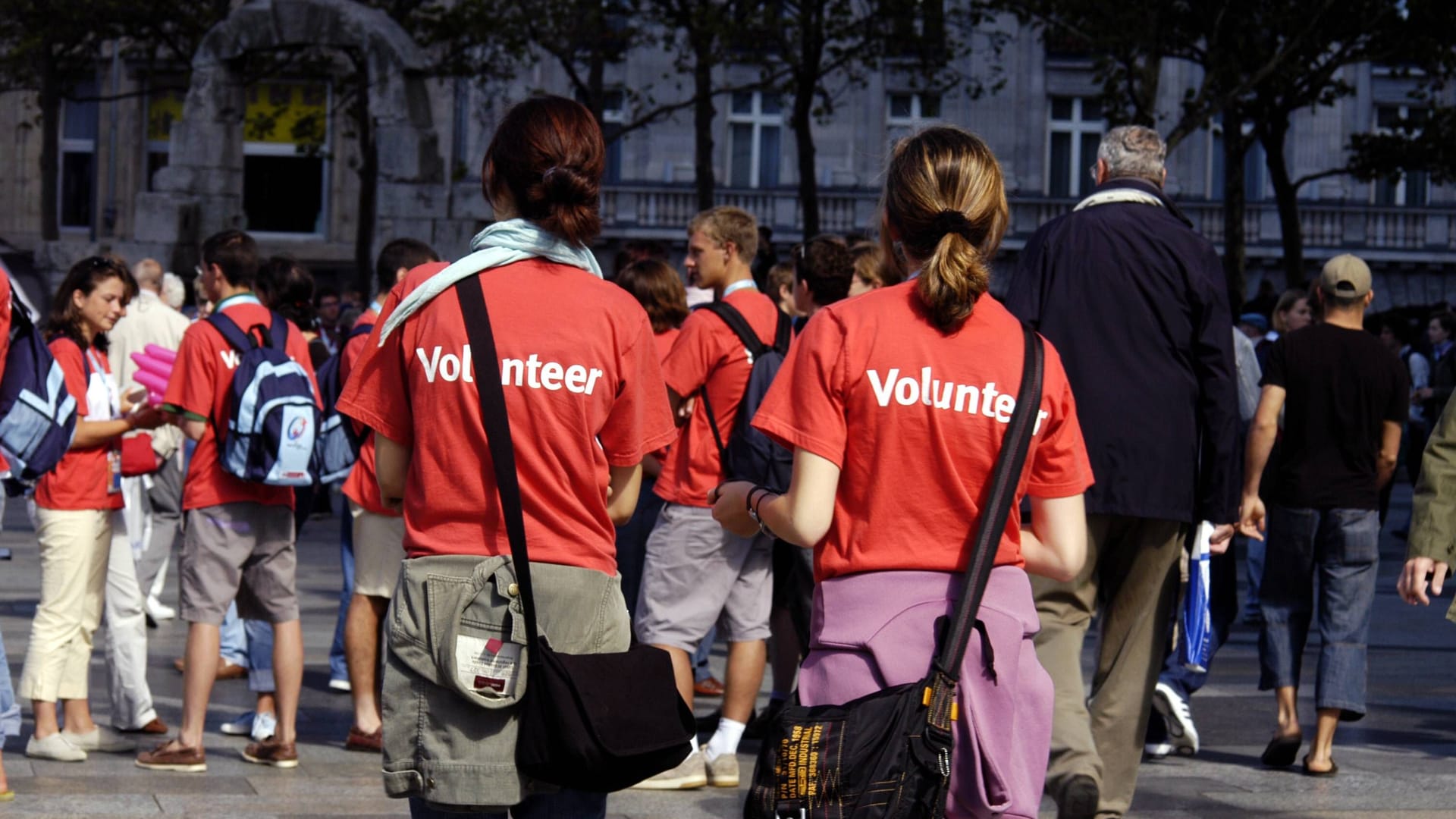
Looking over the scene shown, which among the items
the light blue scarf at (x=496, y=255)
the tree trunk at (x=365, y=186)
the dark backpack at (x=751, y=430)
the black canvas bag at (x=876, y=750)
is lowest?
the black canvas bag at (x=876, y=750)

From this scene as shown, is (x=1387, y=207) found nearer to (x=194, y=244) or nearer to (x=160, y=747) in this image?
(x=194, y=244)

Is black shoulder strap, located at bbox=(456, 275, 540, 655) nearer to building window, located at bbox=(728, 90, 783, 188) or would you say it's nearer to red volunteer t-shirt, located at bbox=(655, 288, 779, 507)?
red volunteer t-shirt, located at bbox=(655, 288, 779, 507)

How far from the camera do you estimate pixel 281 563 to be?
7.21 meters

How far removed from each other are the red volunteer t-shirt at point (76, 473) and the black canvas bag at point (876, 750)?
438 cm

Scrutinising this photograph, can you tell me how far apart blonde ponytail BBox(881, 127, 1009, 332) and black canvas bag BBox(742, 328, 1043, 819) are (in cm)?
50

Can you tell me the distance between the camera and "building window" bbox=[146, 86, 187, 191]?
43594mm

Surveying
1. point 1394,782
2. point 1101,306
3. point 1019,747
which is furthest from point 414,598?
point 1394,782

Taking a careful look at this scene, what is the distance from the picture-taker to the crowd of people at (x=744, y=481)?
3672mm

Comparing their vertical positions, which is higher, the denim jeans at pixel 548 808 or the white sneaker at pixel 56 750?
the denim jeans at pixel 548 808

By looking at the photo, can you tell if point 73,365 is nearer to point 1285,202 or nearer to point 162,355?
point 162,355

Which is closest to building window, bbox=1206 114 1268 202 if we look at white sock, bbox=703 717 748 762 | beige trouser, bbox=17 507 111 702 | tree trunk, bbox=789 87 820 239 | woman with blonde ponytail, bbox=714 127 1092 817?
tree trunk, bbox=789 87 820 239

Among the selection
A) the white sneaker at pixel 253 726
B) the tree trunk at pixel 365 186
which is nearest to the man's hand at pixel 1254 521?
the white sneaker at pixel 253 726

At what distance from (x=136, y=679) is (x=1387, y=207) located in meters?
37.7

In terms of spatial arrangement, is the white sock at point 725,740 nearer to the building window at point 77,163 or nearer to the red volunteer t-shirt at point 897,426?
the red volunteer t-shirt at point 897,426
